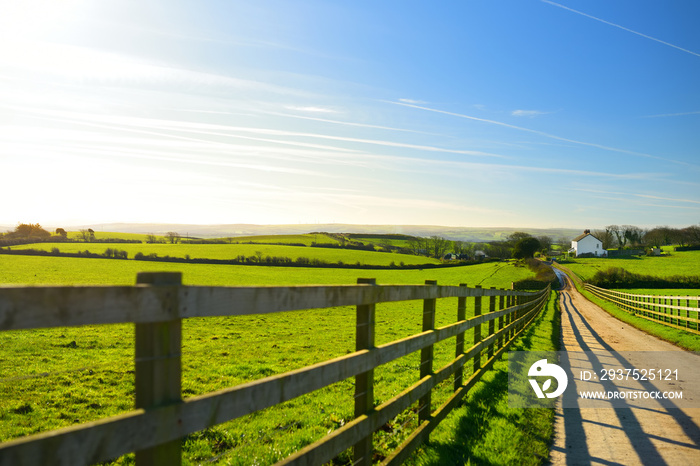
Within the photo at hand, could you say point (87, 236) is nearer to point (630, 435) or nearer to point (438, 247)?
point (438, 247)

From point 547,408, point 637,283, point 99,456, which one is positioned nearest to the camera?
point 99,456

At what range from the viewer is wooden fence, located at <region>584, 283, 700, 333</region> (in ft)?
53.0

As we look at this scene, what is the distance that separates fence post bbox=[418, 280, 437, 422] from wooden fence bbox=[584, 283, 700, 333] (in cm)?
1435

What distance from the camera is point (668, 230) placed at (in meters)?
128

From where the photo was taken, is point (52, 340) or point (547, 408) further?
point (52, 340)

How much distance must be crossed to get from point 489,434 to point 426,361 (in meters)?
1.10

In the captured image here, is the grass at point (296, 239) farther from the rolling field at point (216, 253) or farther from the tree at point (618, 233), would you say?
the tree at point (618, 233)

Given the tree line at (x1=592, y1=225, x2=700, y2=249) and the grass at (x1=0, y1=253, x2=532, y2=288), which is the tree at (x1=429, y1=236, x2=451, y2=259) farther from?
the tree line at (x1=592, y1=225, x2=700, y2=249)

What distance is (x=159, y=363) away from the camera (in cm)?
195

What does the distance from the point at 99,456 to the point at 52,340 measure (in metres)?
14.9

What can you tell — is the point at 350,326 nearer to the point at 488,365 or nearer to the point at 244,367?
the point at 244,367

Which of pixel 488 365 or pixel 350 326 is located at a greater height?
pixel 488 365

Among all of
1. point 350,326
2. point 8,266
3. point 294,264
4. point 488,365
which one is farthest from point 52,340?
point 294,264

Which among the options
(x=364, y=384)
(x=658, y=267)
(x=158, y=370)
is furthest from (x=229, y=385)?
(x=658, y=267)
